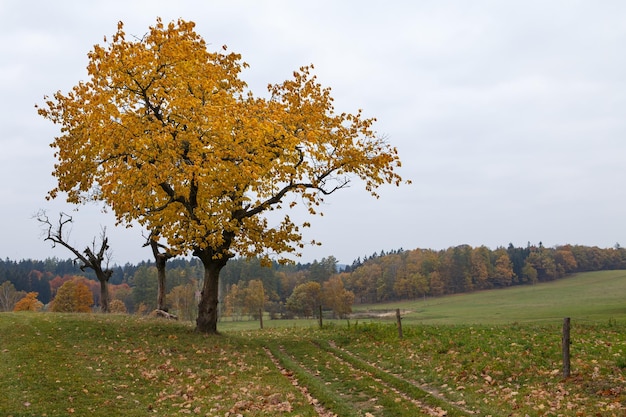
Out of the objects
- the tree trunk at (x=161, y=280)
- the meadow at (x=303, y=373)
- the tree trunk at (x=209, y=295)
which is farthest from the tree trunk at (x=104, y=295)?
the tree trunk at (x=209, y=295)

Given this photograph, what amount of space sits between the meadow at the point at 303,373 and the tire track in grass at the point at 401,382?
56mm

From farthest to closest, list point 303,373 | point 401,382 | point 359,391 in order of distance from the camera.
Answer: point 303,373 → point 401,382 → point 359,391

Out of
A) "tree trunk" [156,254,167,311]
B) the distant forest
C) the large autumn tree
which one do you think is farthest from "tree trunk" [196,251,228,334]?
the distant forest

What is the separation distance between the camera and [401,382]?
559 inches

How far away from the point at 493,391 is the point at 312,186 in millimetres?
14349

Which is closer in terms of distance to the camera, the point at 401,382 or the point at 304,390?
the point at 304,390

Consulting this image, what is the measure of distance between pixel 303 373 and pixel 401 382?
372 cm

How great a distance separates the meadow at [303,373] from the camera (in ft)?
38.2

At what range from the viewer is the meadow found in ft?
38.2

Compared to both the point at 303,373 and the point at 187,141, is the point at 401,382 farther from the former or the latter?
the point at 187,141

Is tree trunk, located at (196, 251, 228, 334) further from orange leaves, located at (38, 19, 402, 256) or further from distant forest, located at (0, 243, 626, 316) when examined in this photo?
distant forest, located at (0, 243, 626, 316)

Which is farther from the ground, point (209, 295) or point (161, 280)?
point (161, 280)

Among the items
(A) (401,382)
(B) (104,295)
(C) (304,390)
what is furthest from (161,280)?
(A) (401,382)

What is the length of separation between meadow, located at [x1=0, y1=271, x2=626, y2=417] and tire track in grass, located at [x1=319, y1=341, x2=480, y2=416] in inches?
2.2
